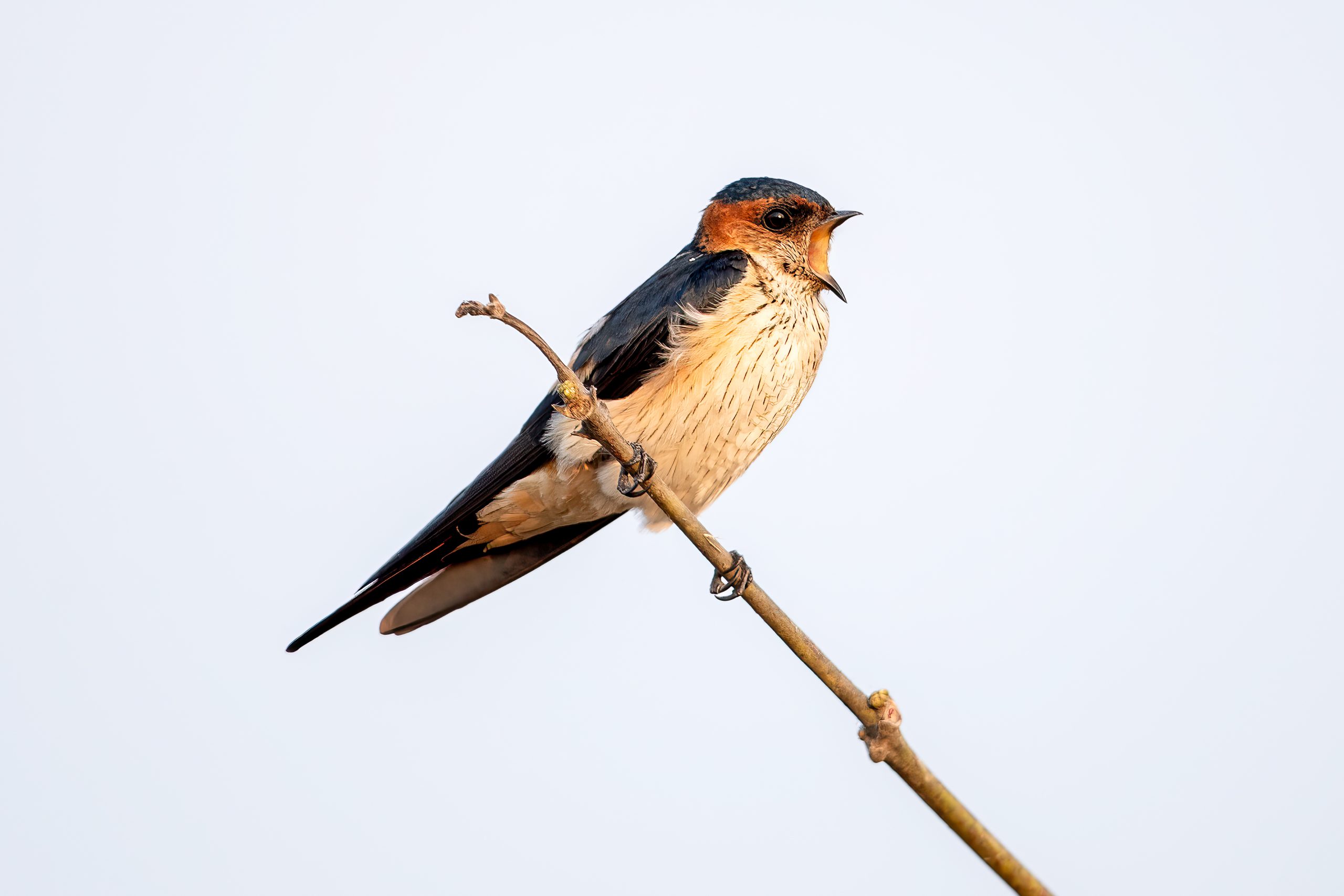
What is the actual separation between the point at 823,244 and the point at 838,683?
2345 millimetres

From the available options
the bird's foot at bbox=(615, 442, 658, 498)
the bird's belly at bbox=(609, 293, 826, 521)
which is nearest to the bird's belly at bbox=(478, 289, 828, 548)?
the bird's belly at bbox=(609, 293, 826, 521)

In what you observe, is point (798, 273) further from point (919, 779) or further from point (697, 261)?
point (919, 779)

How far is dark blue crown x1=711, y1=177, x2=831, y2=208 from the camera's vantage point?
4859mm

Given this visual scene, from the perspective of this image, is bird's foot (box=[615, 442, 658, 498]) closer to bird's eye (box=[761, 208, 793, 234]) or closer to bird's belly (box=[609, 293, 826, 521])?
bird's belly (box=[609, 293, 826, 521])

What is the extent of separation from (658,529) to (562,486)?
55cm

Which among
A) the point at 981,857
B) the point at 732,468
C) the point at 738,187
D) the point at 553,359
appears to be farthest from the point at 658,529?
the point at 981,857

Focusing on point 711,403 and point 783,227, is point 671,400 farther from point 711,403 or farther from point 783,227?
point 783,227

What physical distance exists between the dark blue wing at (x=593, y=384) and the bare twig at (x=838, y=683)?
1.12 m

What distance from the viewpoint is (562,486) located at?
15.3ft

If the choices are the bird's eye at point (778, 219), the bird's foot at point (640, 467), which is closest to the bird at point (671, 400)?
the bird's eye at point (778, 219)

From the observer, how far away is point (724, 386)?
4.35m

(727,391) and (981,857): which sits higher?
(727,391)

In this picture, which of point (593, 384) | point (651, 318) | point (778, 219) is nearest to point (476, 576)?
point (593, 384)

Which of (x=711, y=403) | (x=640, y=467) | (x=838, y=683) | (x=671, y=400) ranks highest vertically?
(x=671, y=400)
